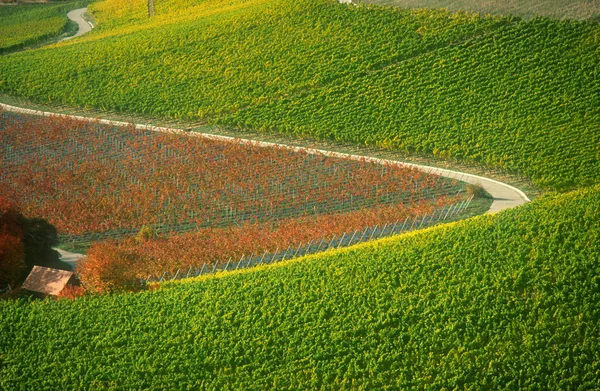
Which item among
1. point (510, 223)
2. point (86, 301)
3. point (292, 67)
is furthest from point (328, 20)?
point (86, 301)

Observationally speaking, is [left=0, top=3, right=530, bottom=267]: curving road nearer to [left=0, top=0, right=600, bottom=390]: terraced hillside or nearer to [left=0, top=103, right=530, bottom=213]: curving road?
[left=0, top=103, right=530, bottom=213]: curving road

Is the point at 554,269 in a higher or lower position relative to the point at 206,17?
lower

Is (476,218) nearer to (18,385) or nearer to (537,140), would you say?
(537,140)

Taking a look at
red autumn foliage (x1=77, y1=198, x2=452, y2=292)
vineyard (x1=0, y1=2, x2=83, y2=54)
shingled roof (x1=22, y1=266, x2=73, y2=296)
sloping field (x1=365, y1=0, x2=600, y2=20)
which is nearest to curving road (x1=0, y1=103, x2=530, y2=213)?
red autumn foliage (x1=77, y1=198, x2=452, y2=292)

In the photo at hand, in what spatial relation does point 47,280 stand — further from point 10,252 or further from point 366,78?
point 366,78

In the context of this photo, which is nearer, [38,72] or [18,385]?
[18,385]

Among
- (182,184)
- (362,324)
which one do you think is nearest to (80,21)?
(182,184)
